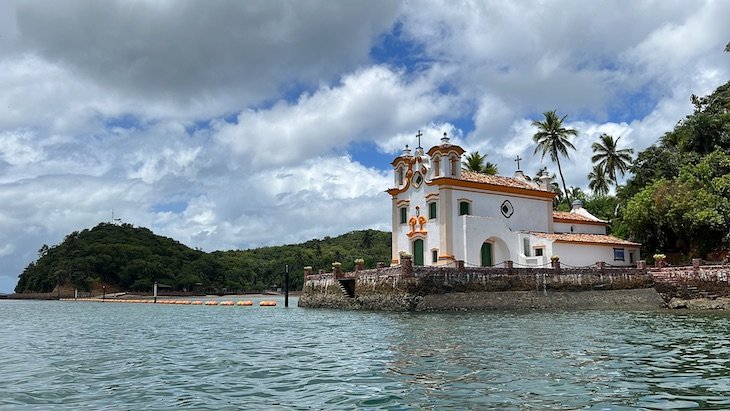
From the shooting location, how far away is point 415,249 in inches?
1657

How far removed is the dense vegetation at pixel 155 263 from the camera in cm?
10762

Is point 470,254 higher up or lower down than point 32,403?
higher up

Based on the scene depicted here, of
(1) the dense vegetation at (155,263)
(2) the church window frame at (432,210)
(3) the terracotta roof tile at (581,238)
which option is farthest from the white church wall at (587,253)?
(1) the dense vegetation at (155,263)

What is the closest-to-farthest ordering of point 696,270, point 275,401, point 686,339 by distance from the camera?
point 275,401 → point 686,339 → point 696,270

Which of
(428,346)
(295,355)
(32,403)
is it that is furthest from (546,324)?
(32,403)

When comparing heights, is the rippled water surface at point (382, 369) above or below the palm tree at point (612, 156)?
below

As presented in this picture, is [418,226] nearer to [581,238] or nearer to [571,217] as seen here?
[581,238]

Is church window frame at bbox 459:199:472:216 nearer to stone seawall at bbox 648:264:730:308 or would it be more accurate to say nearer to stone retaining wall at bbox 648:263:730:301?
stone retaining wall at bbox 648:263:730:301

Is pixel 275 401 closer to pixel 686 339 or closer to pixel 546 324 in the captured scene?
pixel 686 339

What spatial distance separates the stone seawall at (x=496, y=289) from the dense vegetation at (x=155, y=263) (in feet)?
233

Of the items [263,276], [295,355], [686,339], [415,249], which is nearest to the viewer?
[295,355]

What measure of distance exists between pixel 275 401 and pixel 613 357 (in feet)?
26.3

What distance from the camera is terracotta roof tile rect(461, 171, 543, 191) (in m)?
41.8

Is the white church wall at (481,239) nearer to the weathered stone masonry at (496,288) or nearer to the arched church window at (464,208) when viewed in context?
the arched church window at (464,208)
